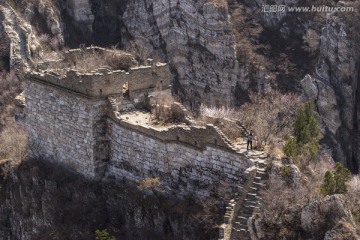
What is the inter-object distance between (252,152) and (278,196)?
12.7 ft

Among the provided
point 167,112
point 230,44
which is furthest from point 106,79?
point 230,44

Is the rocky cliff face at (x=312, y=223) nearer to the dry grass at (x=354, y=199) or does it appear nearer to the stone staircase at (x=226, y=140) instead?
the dry grass at (x=354, y=199)

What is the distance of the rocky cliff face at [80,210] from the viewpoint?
35281 mm

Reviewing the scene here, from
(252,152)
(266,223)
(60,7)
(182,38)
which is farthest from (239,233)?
(60,7)

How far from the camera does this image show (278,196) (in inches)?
1192

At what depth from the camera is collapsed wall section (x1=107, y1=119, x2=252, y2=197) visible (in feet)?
111

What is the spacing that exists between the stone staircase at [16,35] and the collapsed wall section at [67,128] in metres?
34.2

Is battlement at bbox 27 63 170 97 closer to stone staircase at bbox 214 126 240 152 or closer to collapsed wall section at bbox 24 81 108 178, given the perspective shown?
collapsed wall section at bbox 24 81 108 178

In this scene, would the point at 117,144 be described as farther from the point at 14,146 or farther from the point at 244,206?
the point at 14,146

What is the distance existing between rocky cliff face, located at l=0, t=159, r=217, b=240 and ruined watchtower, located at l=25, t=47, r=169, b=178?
1.21 meters

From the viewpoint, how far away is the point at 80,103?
129 ft

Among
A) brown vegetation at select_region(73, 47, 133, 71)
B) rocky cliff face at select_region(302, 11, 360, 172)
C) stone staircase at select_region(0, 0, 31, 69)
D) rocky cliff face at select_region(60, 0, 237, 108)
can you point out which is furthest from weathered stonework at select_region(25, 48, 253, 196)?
rocky cliff face at select_region(60, 0, 237, 108)

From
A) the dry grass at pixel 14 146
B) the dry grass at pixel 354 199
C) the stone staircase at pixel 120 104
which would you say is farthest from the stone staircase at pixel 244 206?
the dry grass at pixel 14 146

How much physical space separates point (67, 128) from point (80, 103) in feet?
7.10
